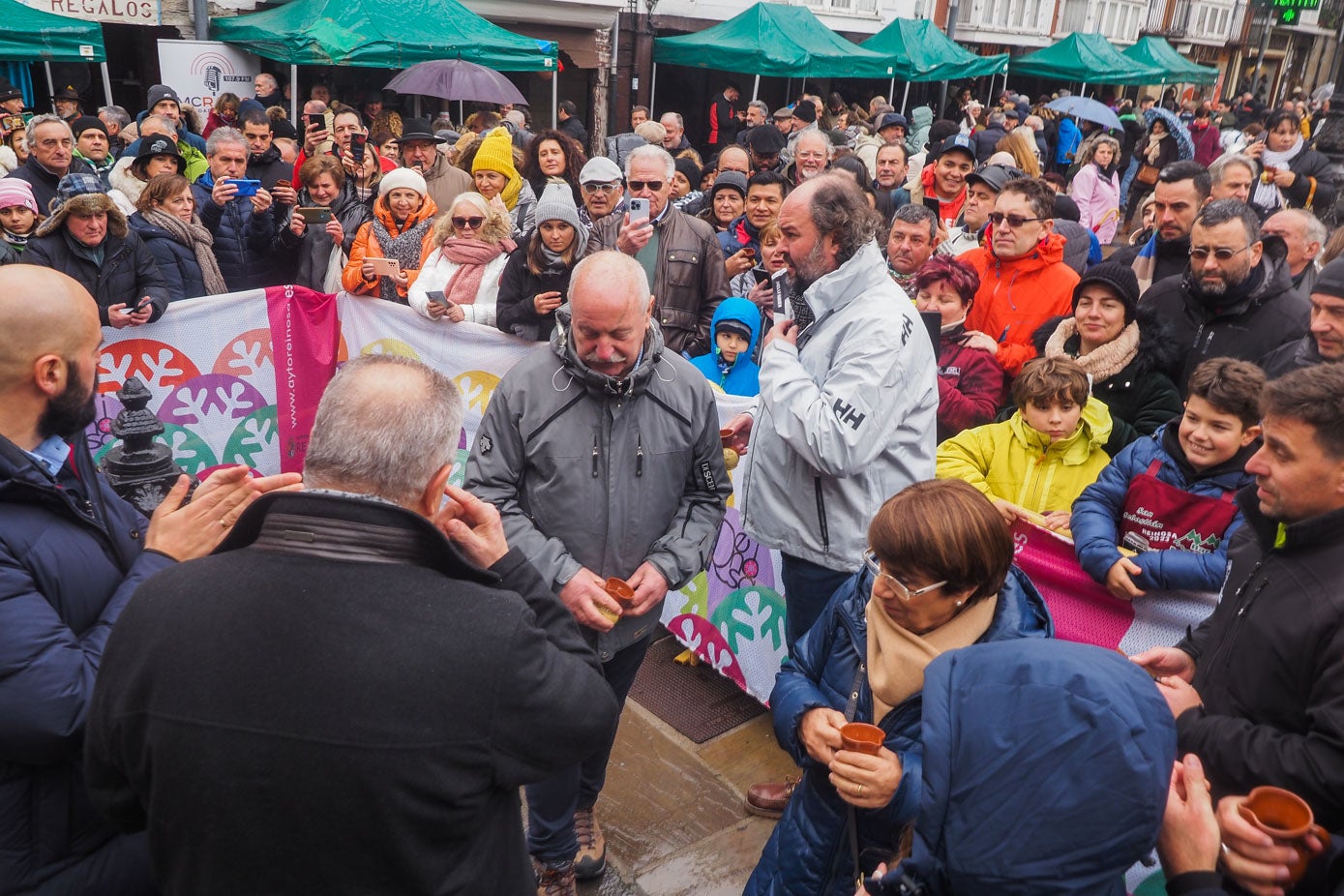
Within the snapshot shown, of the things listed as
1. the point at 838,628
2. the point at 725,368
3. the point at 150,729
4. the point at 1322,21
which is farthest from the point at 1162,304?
the point at 1322,21

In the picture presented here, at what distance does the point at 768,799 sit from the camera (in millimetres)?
3734

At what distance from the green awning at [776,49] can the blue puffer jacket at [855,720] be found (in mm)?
16820

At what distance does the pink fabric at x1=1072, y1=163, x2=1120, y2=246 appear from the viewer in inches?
408

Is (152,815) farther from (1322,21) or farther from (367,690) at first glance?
(1322,21)

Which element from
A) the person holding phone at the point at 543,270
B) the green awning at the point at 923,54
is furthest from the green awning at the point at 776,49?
the person holding phone at the point at 543,270

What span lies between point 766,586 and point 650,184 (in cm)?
268

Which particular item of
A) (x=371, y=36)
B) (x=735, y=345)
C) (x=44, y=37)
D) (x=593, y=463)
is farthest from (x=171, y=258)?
(x=371, y=36)

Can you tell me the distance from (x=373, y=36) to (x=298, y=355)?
897 cm

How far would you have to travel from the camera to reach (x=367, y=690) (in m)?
1.56

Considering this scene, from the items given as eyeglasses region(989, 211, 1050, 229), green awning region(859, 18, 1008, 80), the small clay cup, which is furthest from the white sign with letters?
the small clay cup

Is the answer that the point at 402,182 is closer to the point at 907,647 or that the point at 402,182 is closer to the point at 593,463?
the point at 593,463

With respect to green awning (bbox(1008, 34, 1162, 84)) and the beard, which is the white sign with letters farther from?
green awning (bbox(1008, 34, 1162, 84))

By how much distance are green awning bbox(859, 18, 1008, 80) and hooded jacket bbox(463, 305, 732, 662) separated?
61.0ft

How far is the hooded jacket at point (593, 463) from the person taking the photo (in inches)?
120
